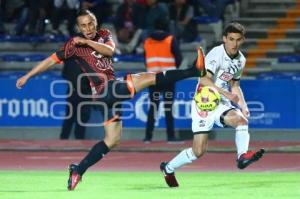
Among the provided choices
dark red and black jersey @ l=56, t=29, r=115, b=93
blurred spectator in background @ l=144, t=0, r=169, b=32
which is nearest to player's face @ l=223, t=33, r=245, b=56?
dark red and black jersey @ l=56, t=29, r=115, b=93

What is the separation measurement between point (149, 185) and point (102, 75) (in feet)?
5.41

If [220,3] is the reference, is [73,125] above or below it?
below

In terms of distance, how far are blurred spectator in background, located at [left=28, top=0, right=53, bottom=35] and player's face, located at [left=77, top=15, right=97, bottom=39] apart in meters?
12.1

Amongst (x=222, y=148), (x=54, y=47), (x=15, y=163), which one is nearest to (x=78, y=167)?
(x=15, y=163)

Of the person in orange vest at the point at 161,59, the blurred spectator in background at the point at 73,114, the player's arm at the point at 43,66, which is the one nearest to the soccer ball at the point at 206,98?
the player's arm at the point at 43,66

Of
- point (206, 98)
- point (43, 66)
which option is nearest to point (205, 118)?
point (206, 98)

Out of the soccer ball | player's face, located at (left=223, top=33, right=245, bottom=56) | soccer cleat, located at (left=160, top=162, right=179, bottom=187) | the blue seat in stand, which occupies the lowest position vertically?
the blue seat in stand

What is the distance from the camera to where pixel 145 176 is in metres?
16.4

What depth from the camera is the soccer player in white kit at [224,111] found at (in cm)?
1420

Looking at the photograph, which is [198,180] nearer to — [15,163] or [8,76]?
[15,163]

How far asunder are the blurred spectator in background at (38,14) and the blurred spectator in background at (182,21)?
2950mm

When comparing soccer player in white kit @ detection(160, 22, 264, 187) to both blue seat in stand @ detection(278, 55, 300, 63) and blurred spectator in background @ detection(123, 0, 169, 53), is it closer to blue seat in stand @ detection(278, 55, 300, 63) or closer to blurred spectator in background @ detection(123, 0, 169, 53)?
blurred spectator in background @ detection(123, 0, 169, 53)

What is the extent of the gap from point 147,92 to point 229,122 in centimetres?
819

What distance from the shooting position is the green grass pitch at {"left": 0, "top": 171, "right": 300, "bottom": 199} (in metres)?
13.4
